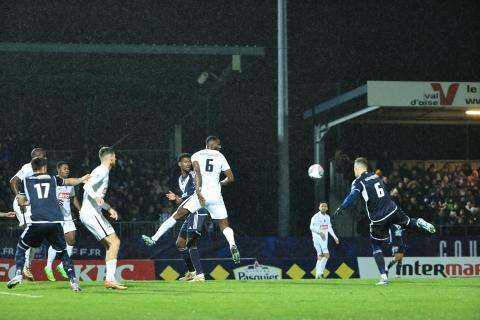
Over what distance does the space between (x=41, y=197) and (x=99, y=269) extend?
11607mm

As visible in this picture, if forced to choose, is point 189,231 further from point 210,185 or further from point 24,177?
point 24,177

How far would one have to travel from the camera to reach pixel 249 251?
1016 inches

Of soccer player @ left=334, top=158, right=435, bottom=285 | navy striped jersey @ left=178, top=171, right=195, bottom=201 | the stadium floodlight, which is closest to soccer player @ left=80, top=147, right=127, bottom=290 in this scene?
navy striped jersey @ left=178, top=171, right=195, bottom=201

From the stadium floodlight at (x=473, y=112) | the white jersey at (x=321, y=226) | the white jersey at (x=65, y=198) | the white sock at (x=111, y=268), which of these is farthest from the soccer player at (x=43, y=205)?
the stadium floodlight at (x=473, y=112)

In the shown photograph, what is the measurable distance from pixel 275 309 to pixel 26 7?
29.1 meters

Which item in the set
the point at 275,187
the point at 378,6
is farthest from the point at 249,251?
the point at 378,6

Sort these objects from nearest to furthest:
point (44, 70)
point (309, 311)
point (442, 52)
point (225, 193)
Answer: point (309, 311), point (44, 70), point (225, 193), point (442, 52)

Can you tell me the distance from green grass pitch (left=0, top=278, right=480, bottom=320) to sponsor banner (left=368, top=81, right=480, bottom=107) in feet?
43.2

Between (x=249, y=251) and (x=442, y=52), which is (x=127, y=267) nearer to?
(x=249, y=251)

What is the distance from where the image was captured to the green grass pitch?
10547mm

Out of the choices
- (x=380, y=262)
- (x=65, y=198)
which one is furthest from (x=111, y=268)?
(x=65, y=198)

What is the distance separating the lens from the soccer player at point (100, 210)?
13.5 m

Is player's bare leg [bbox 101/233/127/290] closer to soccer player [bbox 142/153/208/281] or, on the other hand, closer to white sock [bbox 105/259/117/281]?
white sock [bbox 105/259/117/281]

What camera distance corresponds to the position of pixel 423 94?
1151 inches
